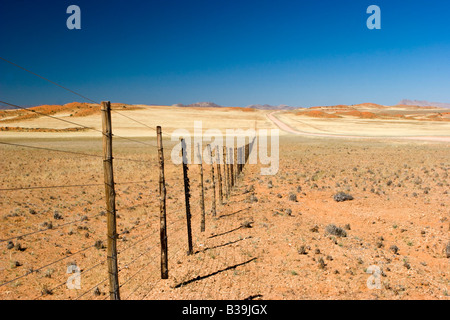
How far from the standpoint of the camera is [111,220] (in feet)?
19.8

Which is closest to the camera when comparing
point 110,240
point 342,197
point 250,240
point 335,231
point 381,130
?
point 110,240

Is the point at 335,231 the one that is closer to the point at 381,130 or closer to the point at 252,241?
the point at 252,241

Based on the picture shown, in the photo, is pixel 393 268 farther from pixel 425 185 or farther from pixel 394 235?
pixel 425 185

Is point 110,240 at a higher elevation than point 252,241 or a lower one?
higher

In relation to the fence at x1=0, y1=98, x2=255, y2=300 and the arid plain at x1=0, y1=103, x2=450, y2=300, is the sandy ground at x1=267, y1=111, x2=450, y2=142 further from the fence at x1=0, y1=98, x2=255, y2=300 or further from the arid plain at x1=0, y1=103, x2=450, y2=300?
the fence at x1=0, y1=98, x2=255, y2=300

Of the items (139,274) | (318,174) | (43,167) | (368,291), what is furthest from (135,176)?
(368,291)

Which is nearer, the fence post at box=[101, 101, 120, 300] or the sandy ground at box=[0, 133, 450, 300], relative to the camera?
the fence post at box=[101, 101, 120, 300]

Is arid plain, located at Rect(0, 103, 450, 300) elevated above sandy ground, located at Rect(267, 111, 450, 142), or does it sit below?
below

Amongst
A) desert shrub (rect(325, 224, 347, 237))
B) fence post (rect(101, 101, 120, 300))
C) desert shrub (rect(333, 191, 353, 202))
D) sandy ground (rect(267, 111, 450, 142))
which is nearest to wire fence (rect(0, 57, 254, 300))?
fence post (rect(101, 101, 120, 300))

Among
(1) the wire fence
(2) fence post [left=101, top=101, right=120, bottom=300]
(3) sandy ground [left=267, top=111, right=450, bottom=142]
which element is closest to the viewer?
(2) fence post [left=101, top=101, right=120, bottom=300]

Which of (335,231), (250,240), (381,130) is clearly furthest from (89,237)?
(381,130)

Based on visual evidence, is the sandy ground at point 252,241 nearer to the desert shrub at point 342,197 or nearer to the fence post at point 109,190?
the desert shrub at point 342,197

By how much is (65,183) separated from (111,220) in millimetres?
18833

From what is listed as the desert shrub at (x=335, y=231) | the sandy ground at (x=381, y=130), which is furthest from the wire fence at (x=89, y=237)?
the sandy ground at (x=381, y=130)
